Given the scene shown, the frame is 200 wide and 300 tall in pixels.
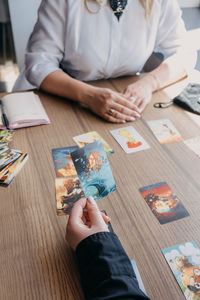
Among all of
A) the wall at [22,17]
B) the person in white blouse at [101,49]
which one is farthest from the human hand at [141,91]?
the wall at [22,17]

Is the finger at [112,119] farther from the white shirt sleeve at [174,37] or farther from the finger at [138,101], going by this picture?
the white shirt sleeve at [174,37]

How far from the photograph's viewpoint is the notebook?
1.09m

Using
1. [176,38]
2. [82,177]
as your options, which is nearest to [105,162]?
[82,177]

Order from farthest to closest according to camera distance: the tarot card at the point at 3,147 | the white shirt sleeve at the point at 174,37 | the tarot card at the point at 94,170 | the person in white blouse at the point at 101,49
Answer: the white shirt sleeve at the point at 174,37
the person in white blouse at the point at 101,49
the tarot card at the point at 3,147
the tarot card at the point at 94,170

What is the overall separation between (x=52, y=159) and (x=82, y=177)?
5.3 inches

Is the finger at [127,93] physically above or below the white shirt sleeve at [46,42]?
below

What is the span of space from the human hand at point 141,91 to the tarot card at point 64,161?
391 millimetres

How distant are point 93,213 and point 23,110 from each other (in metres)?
0.59

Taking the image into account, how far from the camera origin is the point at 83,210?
780 millimetres

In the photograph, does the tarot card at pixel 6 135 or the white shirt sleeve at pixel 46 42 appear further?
the white shirt sleeve at pixel 46 42

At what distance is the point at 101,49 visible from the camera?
133cm

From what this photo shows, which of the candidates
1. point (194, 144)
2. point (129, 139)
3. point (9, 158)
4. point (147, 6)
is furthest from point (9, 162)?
point (147, 6)

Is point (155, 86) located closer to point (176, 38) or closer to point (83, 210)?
point (176, 38)

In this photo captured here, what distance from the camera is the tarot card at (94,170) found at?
86 centimetres
